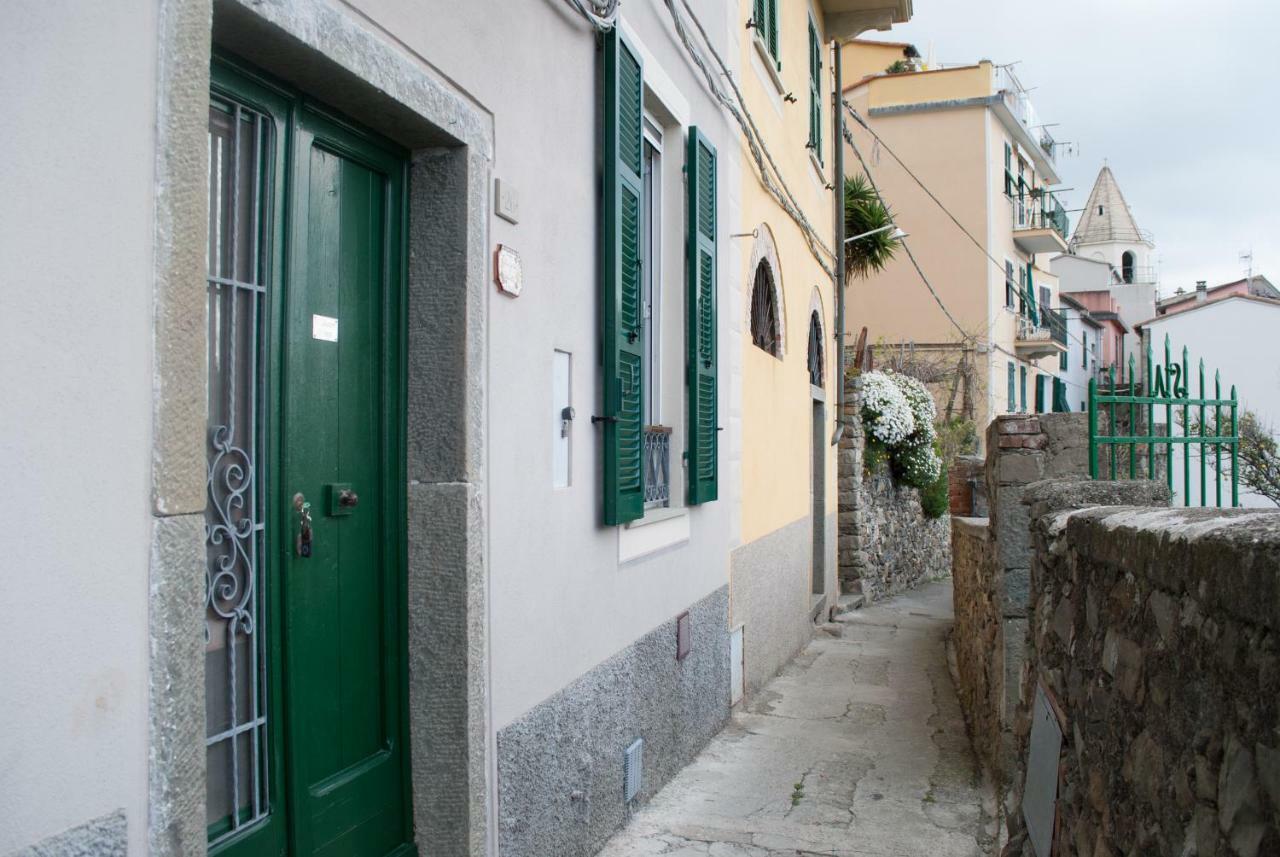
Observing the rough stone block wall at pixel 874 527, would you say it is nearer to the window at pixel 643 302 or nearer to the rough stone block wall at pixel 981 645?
the rough stone block wall at pixel 981 645

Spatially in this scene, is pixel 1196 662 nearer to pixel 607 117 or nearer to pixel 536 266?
pixel 536 266

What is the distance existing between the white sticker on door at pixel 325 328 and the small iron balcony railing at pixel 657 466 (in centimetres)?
251

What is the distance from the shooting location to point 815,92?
11047 mm

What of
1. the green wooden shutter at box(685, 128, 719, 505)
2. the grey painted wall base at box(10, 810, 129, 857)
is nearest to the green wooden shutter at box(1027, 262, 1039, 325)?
the green wooden shutter at box(685, 128, 719, 505)

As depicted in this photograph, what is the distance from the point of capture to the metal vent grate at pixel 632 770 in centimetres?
478

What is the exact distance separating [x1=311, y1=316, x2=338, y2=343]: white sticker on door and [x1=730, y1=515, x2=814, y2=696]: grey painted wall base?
4379mm

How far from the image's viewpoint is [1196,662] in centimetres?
178

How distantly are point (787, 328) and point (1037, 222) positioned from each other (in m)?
20.2

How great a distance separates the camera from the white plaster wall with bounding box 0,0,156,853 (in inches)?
68.4

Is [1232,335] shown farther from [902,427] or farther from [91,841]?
[91,841]

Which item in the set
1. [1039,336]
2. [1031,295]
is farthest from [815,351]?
[1031,295]

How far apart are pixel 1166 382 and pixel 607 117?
3.02m

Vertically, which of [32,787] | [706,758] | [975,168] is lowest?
[706,758]

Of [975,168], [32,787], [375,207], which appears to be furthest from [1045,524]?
[975,168]
